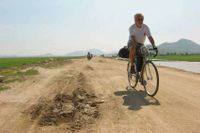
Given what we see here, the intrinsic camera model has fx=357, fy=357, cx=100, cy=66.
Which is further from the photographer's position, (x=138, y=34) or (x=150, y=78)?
(x=138, y=34)

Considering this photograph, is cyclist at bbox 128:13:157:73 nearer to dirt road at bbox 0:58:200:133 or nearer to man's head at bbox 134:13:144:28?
man's head at bbox 134:13:144:28

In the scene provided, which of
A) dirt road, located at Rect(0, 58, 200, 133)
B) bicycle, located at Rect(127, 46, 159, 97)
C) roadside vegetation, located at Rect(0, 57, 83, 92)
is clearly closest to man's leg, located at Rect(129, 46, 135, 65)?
bicycle, located at Rect(127, 46, 159, 97)

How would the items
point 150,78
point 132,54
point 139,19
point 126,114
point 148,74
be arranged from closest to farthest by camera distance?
1. point 126,114
2. point 150,78
3. point 148,74
4. point 139,19
5. point 132,54

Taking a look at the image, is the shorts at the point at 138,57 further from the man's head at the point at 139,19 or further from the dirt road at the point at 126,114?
the dirt road at the point at 126,114

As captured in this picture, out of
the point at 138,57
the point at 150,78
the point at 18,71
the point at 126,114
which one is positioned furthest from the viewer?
the point at 18,71

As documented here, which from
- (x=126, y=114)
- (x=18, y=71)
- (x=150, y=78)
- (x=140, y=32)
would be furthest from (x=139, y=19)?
(x=18, y=71)

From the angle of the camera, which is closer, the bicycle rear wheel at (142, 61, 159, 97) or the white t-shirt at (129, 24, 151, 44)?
the bicycle rear wheel at (142, 61, 159, 97)

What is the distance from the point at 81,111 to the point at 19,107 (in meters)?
2.27

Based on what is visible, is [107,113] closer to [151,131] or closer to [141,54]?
[151,131]

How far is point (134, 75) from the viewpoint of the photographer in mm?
11289

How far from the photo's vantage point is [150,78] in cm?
987

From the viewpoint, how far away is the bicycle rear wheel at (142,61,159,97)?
31.1 ft

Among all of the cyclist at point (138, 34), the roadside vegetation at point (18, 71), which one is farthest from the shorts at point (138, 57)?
the roadside vegetation at point (18, 71)

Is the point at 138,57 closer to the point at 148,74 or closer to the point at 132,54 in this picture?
the point at 132,54
